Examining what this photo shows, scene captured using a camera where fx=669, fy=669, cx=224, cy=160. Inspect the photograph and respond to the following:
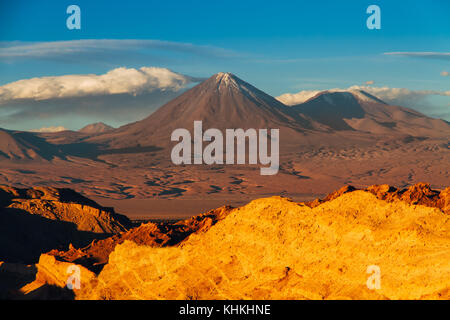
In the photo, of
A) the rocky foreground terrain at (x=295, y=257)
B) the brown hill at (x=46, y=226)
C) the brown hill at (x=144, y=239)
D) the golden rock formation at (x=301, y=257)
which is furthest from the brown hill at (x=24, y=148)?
the golden rock formation at (x=301, y=257)

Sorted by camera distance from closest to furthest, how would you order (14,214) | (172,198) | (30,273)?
1. (30,273)
2. (14,214)
3. (172,198)

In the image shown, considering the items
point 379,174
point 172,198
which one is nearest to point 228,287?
point 172,198

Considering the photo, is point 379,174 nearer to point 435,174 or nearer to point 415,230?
point 435,174

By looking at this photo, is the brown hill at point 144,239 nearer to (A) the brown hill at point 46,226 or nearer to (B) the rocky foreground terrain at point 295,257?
(B) the rocky foreground terrain at point 295,257

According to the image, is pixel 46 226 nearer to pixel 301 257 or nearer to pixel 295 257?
pixel 295 257

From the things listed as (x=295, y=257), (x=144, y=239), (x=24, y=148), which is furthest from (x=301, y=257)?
(x=24, y=148)

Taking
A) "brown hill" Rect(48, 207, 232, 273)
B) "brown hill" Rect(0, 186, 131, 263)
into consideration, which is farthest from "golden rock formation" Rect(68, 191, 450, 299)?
"brown hill" Rect(0, 186, 131, 263)
